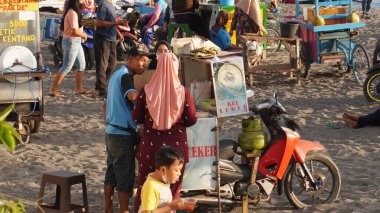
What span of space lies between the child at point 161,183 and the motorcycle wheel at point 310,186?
Answer: 6.76ft

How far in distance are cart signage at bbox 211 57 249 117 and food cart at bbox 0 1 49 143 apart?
11.6ft

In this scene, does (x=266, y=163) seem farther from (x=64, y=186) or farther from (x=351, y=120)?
(x=351, y=120)

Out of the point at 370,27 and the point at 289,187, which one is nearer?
the point at 289,187

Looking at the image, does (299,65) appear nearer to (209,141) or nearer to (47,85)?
(47,85)

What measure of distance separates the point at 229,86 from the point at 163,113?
3.06 feet

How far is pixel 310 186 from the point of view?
7227 mm

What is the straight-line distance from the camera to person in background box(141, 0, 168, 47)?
60.4ft

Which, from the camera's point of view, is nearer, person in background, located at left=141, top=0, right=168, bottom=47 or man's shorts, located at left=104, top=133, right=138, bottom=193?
man's shorts, located at left=104, top=133, right=138, bottom=193

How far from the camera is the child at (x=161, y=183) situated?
5.16 meters

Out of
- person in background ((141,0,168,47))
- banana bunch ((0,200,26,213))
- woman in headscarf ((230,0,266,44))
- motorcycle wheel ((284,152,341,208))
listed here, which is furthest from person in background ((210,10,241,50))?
banana bunch ((0,200,26,213))

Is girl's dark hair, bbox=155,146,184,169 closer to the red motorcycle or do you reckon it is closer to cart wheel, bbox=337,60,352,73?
the red motorcycle

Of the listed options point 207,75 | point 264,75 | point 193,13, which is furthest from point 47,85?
point 207,75

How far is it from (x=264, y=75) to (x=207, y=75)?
8.49 meters

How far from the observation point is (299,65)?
1438 cm
